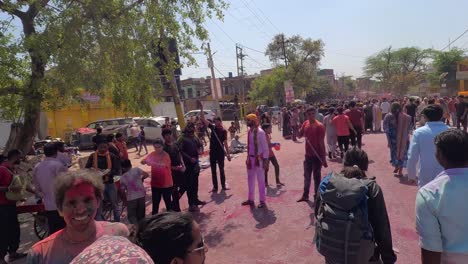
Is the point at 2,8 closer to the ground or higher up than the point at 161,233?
higher up

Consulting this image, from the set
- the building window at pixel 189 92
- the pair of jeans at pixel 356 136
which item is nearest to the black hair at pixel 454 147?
the pair of jeans at pixel 356 136

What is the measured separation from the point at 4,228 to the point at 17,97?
14.8 feet

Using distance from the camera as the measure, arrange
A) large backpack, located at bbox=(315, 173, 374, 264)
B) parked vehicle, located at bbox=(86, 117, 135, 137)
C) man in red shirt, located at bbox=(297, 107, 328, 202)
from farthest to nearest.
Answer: parked vehicle, located at bbox=(86, 117, 135, 137)
man in red shirt, located at bbox=(297, 107, 328, 202)
large backpack, located at bbox=(315, 173, 374, 264)

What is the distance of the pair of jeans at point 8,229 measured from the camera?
18.5ft

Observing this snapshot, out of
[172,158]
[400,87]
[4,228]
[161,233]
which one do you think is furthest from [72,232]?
[400,87]

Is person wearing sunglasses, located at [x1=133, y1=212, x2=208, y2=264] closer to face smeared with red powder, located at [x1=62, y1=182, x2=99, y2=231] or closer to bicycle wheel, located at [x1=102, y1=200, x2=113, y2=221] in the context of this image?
face smeared with red powder, located at [x1=62, y1=182, x2=99, y2=231]

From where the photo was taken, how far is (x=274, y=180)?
1030 cm

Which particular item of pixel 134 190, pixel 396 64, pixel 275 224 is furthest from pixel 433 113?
pixel 396 64

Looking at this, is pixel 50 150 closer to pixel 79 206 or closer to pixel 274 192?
pixel 79 206

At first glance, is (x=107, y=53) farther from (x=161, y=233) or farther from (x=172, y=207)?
(x=161, y=233)

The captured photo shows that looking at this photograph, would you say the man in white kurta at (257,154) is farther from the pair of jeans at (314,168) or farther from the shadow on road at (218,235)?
the shadow on road at (218,235)

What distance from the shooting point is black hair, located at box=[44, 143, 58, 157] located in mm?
5570

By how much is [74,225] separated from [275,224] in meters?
4.57

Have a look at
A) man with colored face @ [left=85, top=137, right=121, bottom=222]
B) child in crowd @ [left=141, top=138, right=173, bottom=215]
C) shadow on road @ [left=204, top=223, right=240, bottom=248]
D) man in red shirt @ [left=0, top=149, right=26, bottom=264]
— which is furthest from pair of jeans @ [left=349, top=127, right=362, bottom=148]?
man in red shirt @ [left=0, top=149, right=26, bottom=264]
